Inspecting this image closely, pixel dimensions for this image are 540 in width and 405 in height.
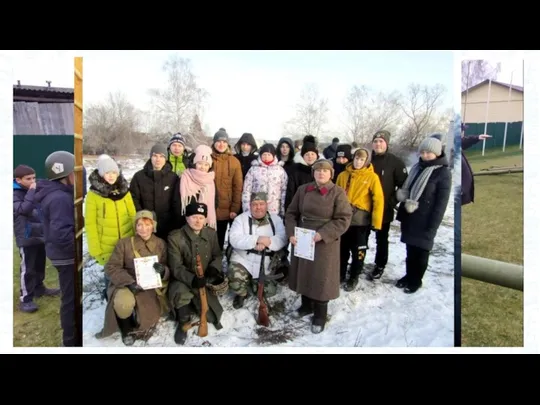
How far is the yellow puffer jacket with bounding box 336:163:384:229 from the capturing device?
3.13 metres

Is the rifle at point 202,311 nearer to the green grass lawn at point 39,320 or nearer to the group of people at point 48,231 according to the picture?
the group of people at point 48,231

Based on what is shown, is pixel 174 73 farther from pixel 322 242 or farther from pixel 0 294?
pixel 0 294

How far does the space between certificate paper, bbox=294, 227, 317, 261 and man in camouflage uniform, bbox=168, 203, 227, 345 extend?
2.43 ft

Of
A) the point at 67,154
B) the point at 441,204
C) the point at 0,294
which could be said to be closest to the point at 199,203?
the point at 67,154

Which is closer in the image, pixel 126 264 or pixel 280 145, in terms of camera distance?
pixel 126 264

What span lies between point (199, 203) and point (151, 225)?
1.50ft

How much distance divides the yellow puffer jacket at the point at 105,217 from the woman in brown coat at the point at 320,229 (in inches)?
58.1

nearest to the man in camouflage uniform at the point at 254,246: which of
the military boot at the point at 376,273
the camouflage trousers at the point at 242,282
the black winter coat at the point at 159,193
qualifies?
the camouflage trousers at the point at 242,282

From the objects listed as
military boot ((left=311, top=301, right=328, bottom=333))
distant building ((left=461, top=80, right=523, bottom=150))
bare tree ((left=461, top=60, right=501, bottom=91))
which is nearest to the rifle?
military boot ((left=311, top=301, right=328, bottom=333))

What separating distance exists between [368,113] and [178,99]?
1901 mm

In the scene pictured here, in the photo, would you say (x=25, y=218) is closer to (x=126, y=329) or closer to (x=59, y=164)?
(x=59, y=164)

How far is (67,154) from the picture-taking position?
2.90 m

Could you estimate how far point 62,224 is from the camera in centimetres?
296

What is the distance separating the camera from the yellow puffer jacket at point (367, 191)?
3129mm
